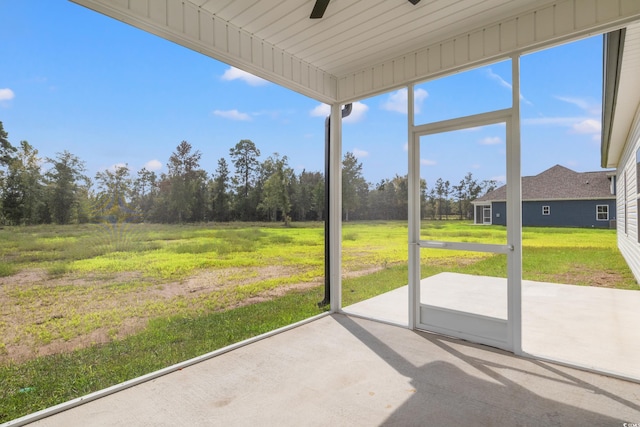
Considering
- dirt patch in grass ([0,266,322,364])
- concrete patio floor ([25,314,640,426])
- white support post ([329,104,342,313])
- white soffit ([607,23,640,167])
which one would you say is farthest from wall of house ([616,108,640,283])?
dirt patch in grass ([0,266,322,364])

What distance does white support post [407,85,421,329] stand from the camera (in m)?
3.47

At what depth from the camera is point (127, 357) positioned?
280 centimetres

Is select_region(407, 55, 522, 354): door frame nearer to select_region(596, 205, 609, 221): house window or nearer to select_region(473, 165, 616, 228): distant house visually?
select_region(473, 165, 616, 228): distant house

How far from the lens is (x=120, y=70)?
2.89m

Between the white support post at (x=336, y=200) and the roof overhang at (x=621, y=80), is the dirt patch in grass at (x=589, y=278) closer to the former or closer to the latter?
the roof overhang at (x=621, y=80)

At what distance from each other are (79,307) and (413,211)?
3.17 meters

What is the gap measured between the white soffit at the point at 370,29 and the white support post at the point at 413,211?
47cm

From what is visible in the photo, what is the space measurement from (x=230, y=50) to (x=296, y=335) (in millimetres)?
2763

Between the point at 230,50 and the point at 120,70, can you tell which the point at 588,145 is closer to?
the point at 230,50

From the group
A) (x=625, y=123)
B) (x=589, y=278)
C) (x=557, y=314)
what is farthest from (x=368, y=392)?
(x=625, y=123)

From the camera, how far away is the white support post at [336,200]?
4129mm

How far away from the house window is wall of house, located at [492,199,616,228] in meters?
0.08

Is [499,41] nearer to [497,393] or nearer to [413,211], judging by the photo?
[413,211]

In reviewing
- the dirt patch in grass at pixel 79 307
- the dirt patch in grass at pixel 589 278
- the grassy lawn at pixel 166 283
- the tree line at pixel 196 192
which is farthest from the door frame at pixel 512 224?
the dirt patch in grass at pixel 589 278
